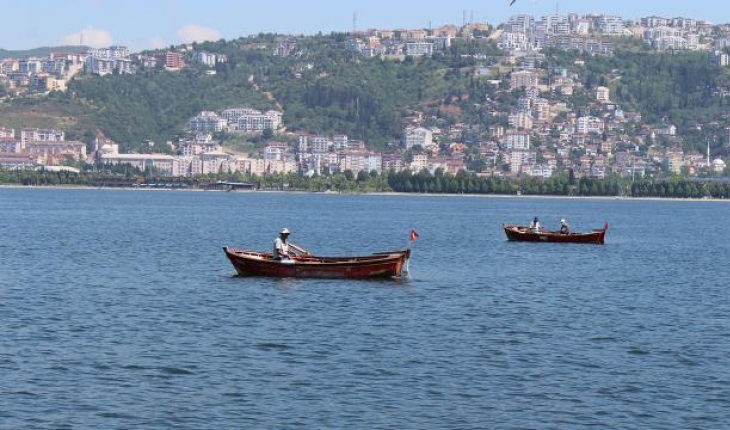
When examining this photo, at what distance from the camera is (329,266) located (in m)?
69.1

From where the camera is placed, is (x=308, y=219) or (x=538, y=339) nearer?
(x=538, y=339)

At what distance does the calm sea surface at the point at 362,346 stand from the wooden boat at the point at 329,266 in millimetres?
707

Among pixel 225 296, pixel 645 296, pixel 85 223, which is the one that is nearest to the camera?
pixel 225 296

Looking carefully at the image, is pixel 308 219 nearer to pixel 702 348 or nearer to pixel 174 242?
pixel 174 242

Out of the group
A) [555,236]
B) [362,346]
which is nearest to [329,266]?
[362,346]

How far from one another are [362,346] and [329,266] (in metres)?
21.3

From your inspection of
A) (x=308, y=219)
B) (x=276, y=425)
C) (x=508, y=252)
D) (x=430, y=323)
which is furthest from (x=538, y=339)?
(x=308, y=219)

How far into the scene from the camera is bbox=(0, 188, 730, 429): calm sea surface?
37.6 m

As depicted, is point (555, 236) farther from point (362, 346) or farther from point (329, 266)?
point (362, 346)

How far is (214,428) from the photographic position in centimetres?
3559

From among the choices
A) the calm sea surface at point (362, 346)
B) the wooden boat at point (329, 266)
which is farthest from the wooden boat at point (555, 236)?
the wooden boat at point (329, 266)

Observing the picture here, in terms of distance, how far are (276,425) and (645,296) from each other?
3642cm

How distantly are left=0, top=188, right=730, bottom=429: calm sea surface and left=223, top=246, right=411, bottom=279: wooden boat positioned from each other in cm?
71

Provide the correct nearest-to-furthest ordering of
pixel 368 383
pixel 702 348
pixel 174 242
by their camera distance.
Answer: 1. pixel 368 383
2. pixel 702 348
3. pixel 174 242
